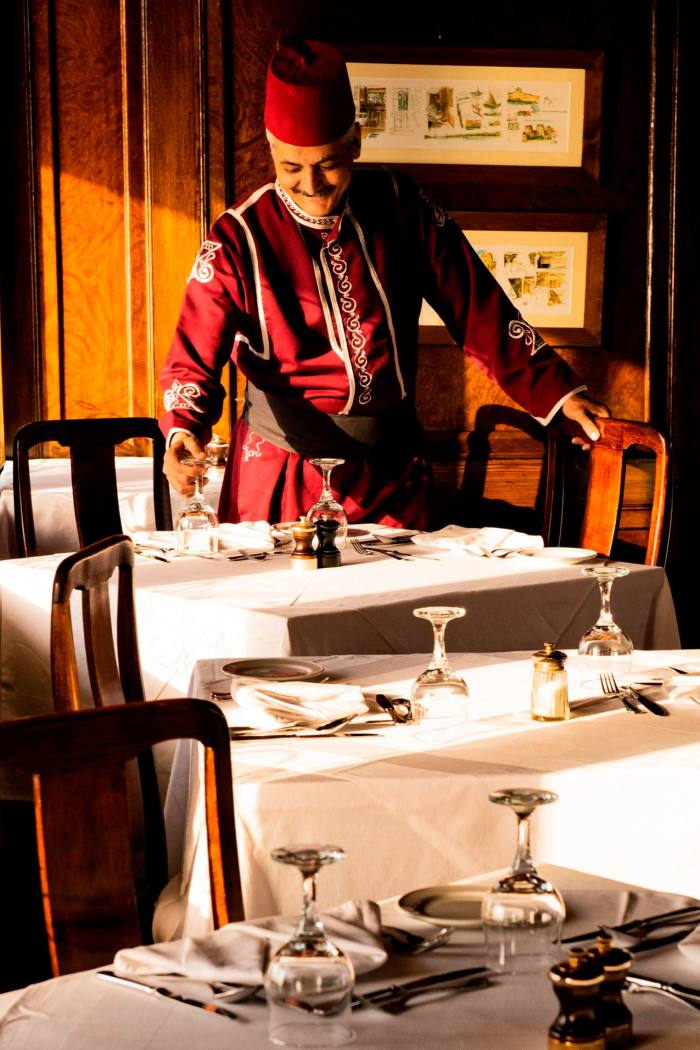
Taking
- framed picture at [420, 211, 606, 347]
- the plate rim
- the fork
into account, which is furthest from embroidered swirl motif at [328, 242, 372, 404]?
the fork

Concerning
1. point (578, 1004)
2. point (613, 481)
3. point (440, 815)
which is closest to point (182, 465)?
point (613, 481)

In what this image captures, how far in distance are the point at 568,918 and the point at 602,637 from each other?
0.85m

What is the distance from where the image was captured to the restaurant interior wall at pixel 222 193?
4.92m

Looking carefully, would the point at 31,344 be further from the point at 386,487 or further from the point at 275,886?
the point at 275,886

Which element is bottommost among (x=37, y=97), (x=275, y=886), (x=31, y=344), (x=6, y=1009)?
(x=275, y=886)

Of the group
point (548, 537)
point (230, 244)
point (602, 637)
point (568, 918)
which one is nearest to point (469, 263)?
point (230, 244)

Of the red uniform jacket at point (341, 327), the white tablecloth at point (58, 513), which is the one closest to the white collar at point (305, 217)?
the red uniform jacket at point (341, 327)

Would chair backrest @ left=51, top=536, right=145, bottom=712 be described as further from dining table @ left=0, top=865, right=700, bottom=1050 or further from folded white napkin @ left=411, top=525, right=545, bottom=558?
folded white napkin @ left=411, top=525, right=545, bottom=558

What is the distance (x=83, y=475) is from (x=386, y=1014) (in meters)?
2.84

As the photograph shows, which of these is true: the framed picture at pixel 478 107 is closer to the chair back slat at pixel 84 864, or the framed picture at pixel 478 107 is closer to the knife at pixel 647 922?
the chair back slat at pixel 84 864

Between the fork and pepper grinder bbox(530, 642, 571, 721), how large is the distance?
117 millimetres

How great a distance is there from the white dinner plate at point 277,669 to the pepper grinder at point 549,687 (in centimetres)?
36

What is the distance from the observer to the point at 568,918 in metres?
1.24

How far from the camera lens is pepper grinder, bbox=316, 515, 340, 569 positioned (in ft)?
9.89
